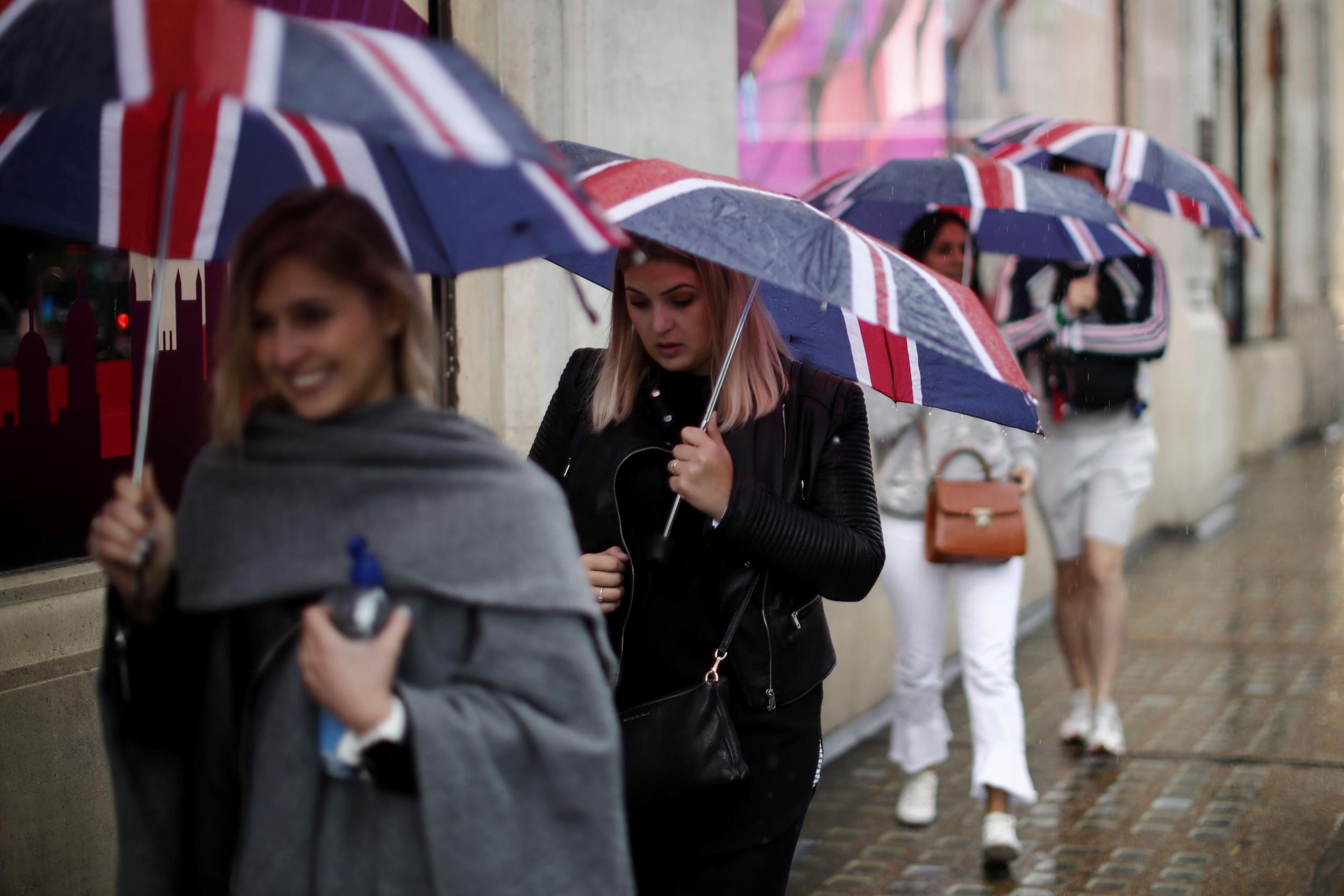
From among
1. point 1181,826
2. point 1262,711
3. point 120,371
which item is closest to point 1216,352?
point 1262,711

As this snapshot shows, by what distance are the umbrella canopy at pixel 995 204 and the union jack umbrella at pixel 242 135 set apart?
253cm

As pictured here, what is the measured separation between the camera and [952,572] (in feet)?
18.7

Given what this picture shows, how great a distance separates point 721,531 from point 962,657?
8.74 feet

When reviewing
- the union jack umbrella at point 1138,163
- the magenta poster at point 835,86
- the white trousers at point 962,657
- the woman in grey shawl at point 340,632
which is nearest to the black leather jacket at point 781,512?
the woman in grey shawl at point 340,632

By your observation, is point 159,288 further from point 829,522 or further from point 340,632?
point 829,522

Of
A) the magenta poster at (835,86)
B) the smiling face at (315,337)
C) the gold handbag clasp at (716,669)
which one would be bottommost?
the gold handbag clasp at (716,669)

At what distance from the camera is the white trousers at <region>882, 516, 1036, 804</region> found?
216 inches

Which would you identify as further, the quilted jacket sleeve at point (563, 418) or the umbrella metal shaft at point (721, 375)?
the quilted jacket sleeve at point (563, 418)

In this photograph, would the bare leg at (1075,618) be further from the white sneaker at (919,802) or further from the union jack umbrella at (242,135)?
the union jack umbrella at (242,135)

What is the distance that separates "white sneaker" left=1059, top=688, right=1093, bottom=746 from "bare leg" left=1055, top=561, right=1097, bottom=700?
0.04m

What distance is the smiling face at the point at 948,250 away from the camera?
19.0 feet

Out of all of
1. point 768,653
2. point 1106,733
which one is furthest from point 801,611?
point 1106,733

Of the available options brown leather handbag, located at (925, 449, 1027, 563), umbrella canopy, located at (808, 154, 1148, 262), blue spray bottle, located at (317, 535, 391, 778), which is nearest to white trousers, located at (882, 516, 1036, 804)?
brown leather handbag, located at (925, 449, 1027, 563)

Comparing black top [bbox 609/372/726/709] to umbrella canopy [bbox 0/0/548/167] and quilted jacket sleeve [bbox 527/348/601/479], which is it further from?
umbrella canopy [bbox 0/0/548/167]
